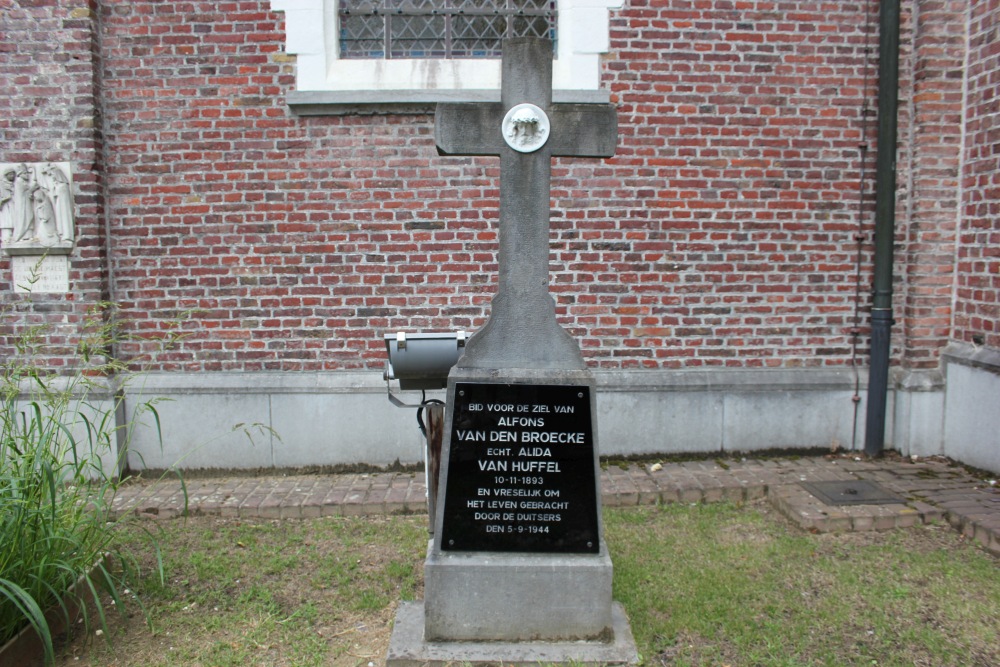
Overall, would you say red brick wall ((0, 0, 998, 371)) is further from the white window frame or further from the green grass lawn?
the green grass lawn

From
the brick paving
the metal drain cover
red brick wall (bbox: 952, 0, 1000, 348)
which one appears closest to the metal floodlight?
the brick paving

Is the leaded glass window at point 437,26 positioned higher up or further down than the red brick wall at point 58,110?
higher up

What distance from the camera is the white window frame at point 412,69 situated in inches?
212

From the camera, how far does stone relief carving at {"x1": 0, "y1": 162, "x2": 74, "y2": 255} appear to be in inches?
207

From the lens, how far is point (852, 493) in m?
4.83

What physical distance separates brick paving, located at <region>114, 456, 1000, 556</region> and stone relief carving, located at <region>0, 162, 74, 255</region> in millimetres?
1900

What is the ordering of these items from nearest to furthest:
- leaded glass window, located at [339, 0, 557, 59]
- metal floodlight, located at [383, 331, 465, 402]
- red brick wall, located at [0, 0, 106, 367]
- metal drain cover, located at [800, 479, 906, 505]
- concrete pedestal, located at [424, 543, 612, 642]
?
1. concrete pedestal, located at [424, 543, 612, 642]
2. metal floodlight, located at [383, 331, 465, 402]
3. metal drain cover, located at [800, 479, 906, 505]
4. red brick wall, located at [0, 0, 106, 367]
5. leaded glass window, located at [339, 0, 557, 59]

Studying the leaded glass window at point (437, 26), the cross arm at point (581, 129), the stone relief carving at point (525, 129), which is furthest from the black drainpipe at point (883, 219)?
the stone relief carving at point (525, 129)

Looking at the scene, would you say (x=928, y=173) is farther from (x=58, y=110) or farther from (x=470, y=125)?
(x=58, y=110)

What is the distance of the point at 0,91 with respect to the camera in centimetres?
530

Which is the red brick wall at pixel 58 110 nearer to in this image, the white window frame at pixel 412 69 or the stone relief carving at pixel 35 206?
the stone relief carving at pixel 35 206

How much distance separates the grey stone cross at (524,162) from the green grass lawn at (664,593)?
1.35 meters

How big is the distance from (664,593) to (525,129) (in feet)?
7.61

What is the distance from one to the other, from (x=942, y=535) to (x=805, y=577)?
3.75 feet
